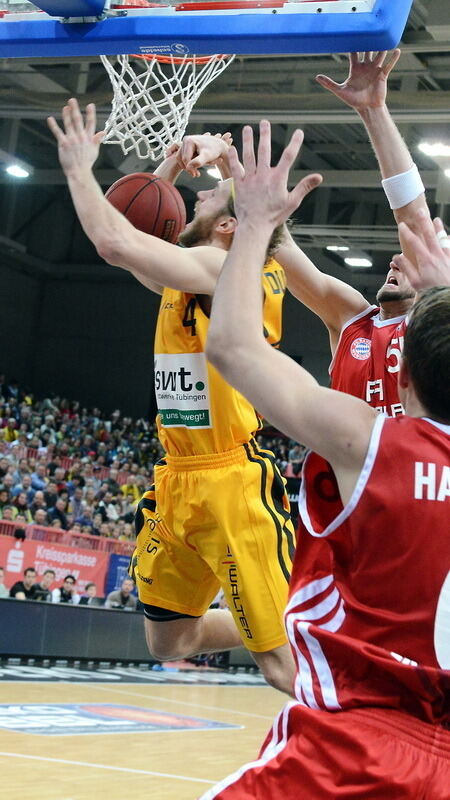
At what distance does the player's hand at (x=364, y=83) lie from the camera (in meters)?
3.68

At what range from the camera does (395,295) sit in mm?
4648

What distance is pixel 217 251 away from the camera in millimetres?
3992

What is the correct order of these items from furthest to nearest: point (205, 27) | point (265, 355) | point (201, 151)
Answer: point (201, 151)
point (205, 27)
point (265, 355)

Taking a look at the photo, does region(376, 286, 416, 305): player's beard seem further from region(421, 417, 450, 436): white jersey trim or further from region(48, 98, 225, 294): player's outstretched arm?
region(421, 417, 450, 436): white jersey trim

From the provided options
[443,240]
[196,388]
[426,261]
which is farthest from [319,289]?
[426,261]

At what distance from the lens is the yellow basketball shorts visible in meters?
4.32

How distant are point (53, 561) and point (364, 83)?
12.0m

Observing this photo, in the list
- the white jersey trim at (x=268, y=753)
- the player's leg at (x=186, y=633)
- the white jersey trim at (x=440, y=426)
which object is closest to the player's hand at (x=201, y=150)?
the player's leg at (x=186, y=633)

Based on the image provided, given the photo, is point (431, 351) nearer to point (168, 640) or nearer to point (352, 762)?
point (352, 762)

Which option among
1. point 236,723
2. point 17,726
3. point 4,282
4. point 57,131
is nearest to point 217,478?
point 57,131

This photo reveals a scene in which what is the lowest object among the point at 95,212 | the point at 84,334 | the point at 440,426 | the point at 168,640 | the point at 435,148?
the point at 168,640

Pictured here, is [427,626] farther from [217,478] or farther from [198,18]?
[198,18]

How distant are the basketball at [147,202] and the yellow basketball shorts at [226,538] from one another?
1066 millimetres

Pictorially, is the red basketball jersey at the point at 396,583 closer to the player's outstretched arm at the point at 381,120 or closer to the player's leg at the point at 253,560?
the player's outstretched arm at the point at 381,120
